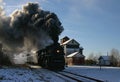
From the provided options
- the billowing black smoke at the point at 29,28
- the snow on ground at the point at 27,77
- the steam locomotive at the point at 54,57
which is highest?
the billowing black smoke at the point at 29,28

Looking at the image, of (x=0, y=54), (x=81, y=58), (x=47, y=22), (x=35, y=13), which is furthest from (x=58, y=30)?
(x=81, y=58)

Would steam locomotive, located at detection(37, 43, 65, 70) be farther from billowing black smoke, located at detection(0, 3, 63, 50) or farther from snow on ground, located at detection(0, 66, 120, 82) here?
snow on ground, located at detection(0, 66, 120, 82)

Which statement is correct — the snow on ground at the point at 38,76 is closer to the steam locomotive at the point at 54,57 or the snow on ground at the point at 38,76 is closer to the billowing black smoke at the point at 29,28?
the steam locomotive at the point at 54,57

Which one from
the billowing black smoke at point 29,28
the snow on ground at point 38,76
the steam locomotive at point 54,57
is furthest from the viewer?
the billowing black smoke at point 29,28

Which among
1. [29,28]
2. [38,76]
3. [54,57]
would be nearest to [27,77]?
[38,76]

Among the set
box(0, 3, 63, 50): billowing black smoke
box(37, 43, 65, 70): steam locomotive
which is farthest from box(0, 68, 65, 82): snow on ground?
box(0, 3, 63, 50): billowing black smoke

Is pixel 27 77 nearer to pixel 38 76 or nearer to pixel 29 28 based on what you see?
pixel 38 76

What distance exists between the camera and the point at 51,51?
119ft

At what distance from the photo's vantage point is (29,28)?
4269 cm

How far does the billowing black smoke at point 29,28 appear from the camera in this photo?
124ft

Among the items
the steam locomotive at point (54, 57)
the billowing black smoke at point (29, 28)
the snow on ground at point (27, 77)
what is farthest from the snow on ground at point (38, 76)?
the billowing black smoke at point (29, 28)

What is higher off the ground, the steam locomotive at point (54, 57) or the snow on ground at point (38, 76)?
the steam locomotive at point (54, 57)

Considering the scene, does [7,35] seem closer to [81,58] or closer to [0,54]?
[0,54]

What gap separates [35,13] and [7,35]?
6.30 meters
